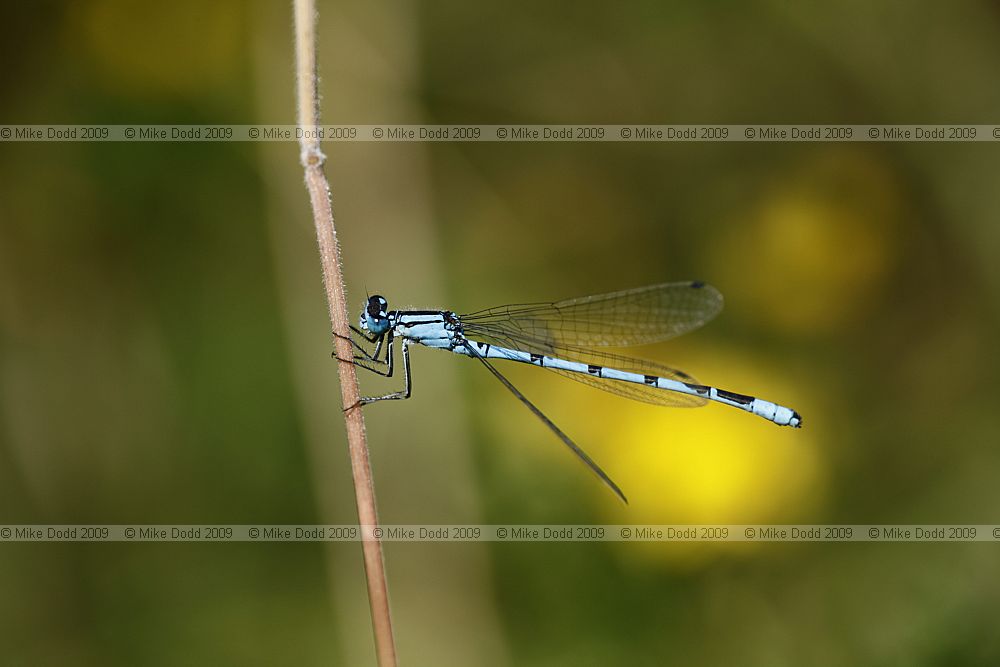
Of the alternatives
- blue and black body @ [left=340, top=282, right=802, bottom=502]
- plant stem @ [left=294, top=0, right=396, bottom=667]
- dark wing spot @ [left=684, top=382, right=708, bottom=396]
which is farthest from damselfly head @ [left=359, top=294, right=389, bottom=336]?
dark wing spot @ [left=684, top=382, right=708, bottom=396]

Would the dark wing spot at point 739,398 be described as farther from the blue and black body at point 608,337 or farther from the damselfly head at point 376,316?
the damselfly head at point 376,316

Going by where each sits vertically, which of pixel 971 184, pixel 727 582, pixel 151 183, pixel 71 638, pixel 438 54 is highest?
pixel 438 54

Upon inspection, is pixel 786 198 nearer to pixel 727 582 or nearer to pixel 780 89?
pixel 780 89

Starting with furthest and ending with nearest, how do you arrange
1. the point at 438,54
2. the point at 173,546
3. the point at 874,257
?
the point at 438,54 → the point at 874,257 → the point at 173,546

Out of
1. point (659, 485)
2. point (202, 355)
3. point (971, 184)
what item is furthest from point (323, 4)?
point (971, 184)
